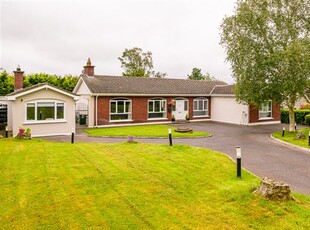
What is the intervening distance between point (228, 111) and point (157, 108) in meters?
8.37

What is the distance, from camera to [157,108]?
3278 centimetres

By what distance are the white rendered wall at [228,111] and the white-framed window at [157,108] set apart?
22.3 ft

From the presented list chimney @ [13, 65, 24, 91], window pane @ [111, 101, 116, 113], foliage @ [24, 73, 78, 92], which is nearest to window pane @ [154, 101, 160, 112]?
window pane @ [111, 101, 116, 113]

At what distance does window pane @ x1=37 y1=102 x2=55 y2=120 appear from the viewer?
22.3 meters

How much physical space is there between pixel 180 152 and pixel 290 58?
12771 millimetres

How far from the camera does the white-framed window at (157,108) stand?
32.3 meters

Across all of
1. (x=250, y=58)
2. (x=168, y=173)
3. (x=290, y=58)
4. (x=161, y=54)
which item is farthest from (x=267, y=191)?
(x=161, y=54)

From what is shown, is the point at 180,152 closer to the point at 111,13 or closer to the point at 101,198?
the point at 101,198

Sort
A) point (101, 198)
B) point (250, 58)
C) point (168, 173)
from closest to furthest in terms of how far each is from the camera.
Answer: point (101, 198)
point (168, 173)
point (250, 58)

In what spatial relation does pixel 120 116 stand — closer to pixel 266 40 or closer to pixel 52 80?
pixel 52 80

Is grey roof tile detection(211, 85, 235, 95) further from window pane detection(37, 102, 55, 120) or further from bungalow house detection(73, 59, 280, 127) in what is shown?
window pane detection(37, 102, 55, 120)

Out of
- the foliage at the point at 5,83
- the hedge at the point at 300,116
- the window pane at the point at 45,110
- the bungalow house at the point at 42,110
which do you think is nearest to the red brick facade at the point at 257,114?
the hedge at the point at 300,116

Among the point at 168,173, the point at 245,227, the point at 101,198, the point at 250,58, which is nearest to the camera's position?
the point at 245,227

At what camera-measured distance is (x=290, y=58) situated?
21578 millimetres
